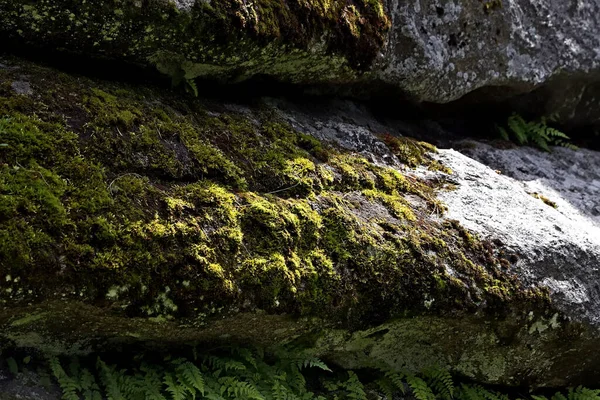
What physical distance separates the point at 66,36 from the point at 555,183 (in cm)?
542

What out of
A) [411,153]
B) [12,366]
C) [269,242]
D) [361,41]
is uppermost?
[361,41]

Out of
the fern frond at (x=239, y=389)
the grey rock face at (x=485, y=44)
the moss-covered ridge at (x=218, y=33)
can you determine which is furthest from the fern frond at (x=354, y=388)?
the grey rock face at (x=485, y=44)

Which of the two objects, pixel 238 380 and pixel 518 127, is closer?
pixel 238 380

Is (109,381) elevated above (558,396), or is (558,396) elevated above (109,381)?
(109,381)

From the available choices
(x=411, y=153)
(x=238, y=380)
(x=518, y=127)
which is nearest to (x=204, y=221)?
(x=238, y=380)

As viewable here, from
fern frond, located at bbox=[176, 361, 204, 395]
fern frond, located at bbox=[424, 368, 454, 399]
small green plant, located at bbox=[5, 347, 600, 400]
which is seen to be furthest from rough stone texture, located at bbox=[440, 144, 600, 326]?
fern frond, located at bbox=[176, 361, 204, 395]

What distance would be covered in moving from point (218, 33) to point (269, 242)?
68.9 inches

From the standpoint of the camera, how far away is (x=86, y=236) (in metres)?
3.91

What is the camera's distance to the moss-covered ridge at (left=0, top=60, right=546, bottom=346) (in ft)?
12.7

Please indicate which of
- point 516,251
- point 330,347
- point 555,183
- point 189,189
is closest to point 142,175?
point 189,189

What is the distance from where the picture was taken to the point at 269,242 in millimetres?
4613

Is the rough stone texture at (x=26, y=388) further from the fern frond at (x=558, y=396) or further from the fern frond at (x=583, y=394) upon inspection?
the fern frond at (x=583, y=394)

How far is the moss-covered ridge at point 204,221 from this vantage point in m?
3.88

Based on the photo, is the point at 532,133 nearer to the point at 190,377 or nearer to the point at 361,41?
the point at 361,41
